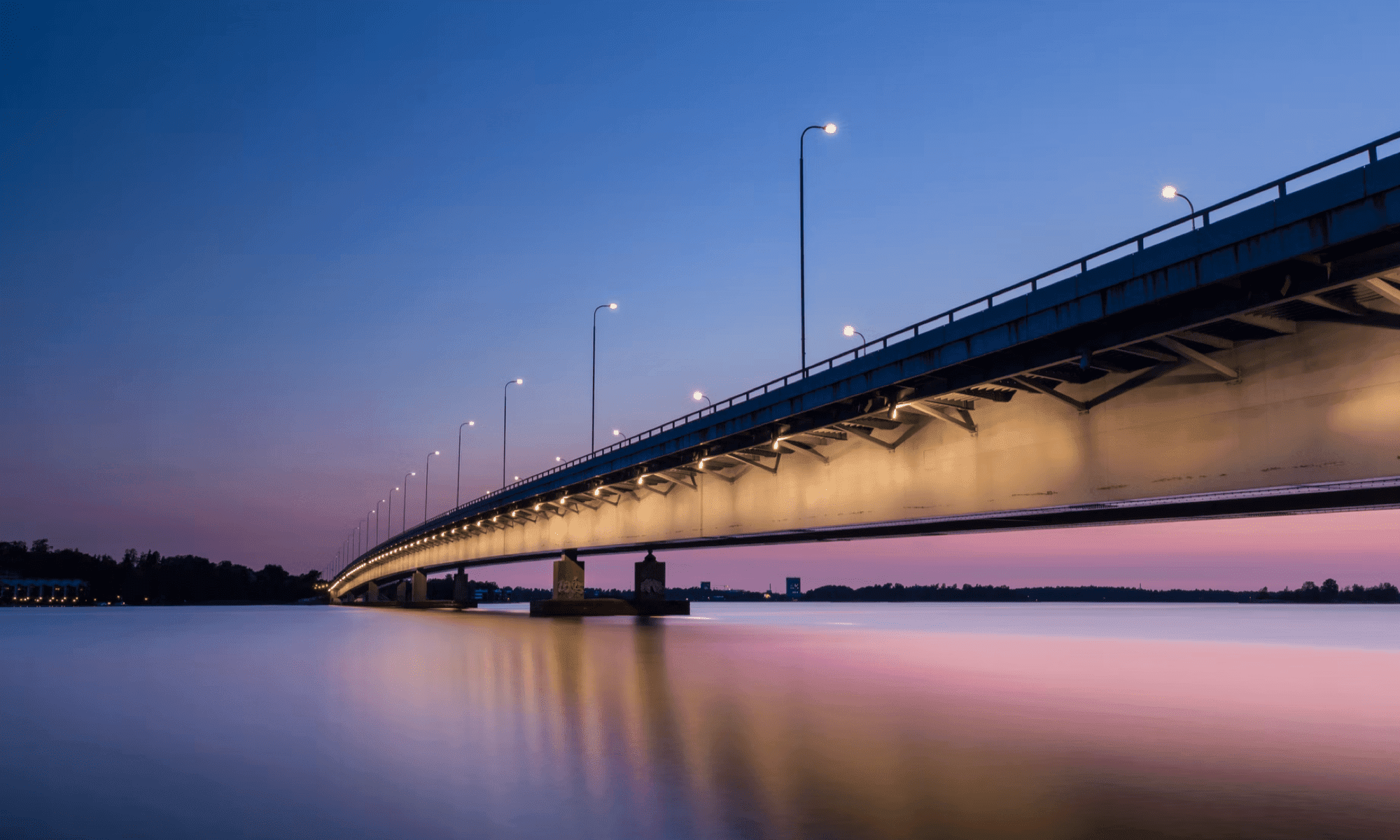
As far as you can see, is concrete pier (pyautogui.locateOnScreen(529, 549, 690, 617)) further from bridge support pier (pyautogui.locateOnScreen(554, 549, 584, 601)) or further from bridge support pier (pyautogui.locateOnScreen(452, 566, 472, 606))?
bridge support pier (pyautogui.locateOnScreen(452, 566, 472, 606))

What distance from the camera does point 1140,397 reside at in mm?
26141

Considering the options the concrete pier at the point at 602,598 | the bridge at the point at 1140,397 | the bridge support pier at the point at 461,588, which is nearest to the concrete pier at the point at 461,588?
the bridge support pier at the point at 461,588

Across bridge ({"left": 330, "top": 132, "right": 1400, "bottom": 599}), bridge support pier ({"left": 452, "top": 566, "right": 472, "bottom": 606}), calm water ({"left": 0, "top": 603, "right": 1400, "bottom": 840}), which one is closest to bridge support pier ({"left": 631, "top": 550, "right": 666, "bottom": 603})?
bridge ({"left": 330, "top": 132, "right": 1400, "bottom": 599})

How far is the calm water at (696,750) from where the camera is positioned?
9945mm

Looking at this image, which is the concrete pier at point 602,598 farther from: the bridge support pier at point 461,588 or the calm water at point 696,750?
the bridge support pier at point 461,588

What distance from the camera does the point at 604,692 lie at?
23.0 meters

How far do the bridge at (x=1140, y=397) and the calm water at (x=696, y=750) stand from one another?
510 cm

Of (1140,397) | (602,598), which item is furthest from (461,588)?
(1140,397)

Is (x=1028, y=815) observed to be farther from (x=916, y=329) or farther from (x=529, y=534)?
(x=529, y=534)

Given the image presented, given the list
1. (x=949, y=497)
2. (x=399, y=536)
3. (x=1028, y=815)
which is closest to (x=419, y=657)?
(x=949, y=497)

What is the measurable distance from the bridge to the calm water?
5101mm

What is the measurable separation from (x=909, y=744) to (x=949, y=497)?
63.0ft

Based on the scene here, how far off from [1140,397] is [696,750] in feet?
56.3

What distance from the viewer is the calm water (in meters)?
9.95
